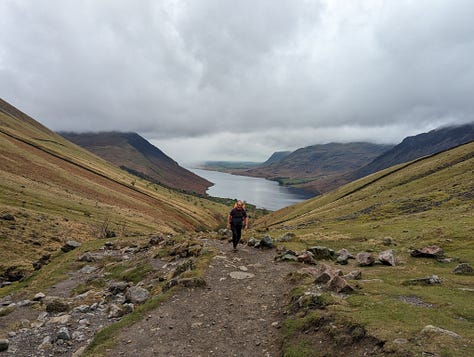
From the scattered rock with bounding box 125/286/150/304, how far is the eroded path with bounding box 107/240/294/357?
2742 mm

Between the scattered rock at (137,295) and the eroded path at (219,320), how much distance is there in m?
2.74

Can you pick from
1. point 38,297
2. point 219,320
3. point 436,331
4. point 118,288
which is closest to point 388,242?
point 219,320

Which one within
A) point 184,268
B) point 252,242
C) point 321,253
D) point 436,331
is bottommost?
point 184,268

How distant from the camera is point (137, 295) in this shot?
20.1 metres

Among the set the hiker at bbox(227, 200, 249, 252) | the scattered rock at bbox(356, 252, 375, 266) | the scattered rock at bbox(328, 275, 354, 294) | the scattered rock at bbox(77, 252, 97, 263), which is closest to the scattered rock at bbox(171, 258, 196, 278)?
the hiker at bbox(227, 200, 249, 252)

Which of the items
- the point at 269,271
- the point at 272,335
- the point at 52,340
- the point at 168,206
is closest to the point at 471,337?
the point at 272,335

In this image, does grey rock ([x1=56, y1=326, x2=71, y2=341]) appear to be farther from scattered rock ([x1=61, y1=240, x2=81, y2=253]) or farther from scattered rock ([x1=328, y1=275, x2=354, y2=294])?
scattered rock ([x1=61, y1=240, x2=81, y2=253])

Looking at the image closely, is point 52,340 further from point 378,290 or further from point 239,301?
point 378,290

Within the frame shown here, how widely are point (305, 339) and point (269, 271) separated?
9.87 meters

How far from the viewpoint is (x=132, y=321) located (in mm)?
15781

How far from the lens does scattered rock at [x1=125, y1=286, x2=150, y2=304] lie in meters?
19.7

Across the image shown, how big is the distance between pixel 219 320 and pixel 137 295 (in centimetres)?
710

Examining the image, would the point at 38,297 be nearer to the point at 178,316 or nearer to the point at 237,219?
the point at 178,316

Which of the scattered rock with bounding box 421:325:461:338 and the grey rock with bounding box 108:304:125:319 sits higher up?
the scattered rock with bounding box 421:325:461:338
